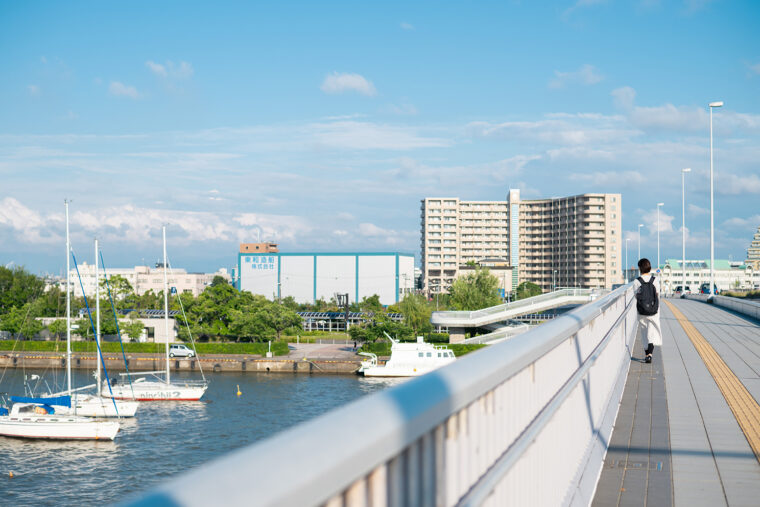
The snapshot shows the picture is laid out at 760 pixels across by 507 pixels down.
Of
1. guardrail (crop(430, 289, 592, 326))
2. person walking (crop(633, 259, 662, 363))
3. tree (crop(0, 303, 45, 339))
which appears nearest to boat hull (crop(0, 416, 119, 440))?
guardrail (crop(430, 289, 592, 326))

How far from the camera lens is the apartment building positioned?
421 ft

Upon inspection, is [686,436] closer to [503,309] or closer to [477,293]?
[503,309]

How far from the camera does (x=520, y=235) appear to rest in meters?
141

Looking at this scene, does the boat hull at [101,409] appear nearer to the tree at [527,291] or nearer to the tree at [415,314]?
the tree at [415,314]

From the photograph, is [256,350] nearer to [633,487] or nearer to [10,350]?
[10,350]

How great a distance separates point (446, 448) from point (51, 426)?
126 ft

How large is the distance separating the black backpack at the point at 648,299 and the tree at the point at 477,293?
56.3m

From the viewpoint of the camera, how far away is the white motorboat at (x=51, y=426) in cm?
3444

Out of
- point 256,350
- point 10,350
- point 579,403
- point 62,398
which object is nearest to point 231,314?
point 256,350

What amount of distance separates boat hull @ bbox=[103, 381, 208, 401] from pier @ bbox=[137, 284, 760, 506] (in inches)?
1504

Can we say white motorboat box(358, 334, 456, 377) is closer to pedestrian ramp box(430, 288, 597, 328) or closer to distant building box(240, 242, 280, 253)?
pedestrian ramp box(430, 288, 597, 328)

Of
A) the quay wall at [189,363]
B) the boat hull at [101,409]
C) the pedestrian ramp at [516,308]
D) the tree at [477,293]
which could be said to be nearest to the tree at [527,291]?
the tree at [477,293]

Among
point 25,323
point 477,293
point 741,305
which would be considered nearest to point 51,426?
point 741,305

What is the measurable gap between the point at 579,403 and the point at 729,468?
1.20m
